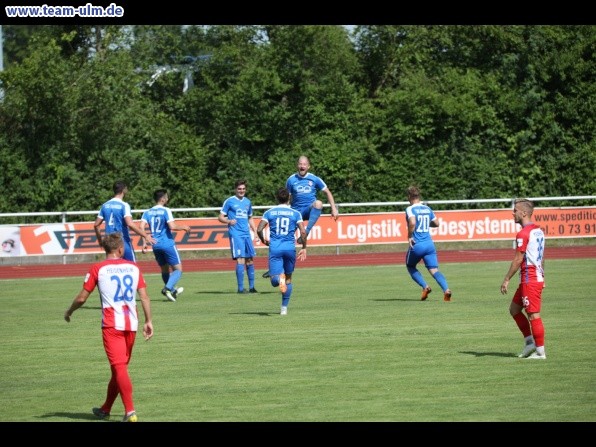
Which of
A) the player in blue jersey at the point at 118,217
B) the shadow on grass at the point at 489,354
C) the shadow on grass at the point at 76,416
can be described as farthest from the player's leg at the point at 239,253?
the shadow on grass at the point at 76,416

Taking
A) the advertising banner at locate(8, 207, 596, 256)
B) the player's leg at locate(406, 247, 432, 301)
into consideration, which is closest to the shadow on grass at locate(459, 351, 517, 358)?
the player's leg at locate(406, 247, 432, 301)

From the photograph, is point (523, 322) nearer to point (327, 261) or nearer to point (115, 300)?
point (115, 300)

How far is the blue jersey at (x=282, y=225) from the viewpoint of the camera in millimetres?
17312

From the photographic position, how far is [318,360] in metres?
12.9

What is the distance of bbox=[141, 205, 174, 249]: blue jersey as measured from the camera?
67.9ft

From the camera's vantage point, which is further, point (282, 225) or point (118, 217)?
point (118, 217)

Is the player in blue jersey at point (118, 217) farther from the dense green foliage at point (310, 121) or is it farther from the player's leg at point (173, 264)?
the dense green foliage at point (310, 121)

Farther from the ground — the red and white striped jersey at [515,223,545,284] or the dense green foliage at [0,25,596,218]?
the dense green foliage at [0,25,596,218]

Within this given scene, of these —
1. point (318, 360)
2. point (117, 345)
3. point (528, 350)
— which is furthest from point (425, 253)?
point (117, 345)

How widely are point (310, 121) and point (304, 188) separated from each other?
21.7 m

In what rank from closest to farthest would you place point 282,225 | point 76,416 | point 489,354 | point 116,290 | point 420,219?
point 116,290 → point 76,416 → point 489,354 → point 282,225 → point 420,219

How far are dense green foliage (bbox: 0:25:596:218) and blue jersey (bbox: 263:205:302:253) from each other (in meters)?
22.1

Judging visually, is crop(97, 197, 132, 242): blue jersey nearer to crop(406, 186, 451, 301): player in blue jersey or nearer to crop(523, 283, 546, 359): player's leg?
crop(406, 186, 451, 301): player in blue jersey

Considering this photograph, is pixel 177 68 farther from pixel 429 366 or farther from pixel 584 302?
pixel 429 366
